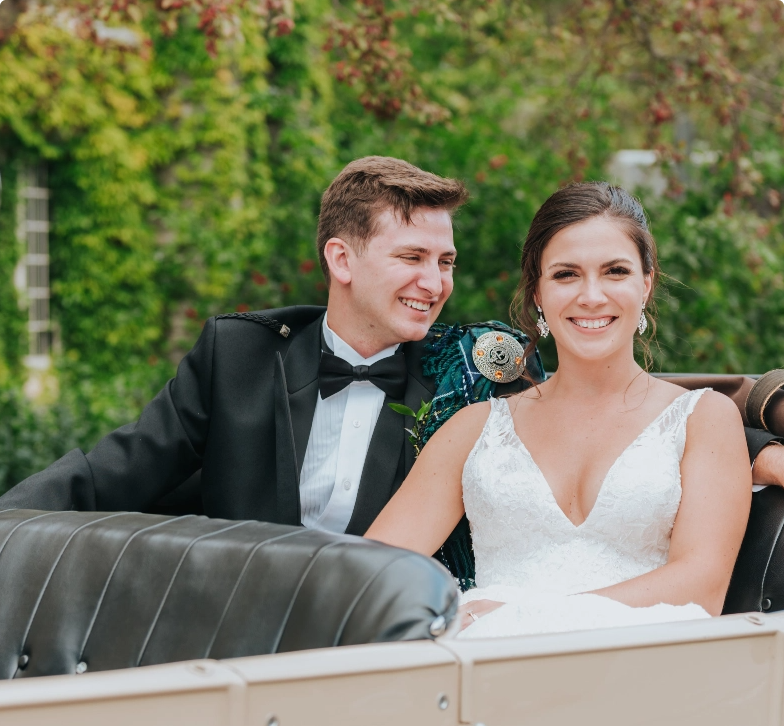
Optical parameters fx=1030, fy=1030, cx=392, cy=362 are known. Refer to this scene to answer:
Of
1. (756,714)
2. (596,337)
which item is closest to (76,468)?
(596,337)

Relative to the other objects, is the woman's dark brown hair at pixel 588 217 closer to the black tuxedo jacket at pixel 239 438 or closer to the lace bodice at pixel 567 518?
the lace bodice at pixel 567 518

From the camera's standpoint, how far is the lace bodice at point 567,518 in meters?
2.31

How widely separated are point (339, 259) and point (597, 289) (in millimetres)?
817

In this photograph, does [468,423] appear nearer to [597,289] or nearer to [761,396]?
[597,289]

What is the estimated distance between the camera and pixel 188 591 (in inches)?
66.9

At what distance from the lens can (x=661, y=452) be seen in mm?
2340

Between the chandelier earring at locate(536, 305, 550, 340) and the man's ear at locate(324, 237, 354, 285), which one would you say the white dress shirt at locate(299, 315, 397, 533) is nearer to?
the man's ear at locate(324, 237, 354, 285)

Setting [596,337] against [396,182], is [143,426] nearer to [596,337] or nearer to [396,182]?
[396,182]

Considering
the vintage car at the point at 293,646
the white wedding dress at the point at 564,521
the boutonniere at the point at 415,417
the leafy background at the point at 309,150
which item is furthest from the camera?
the leafy background at the point at 309,150

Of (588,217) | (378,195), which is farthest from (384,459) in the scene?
(588,217)

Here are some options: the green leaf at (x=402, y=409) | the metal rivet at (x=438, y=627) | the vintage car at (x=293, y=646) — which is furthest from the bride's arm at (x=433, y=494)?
the metal rivet at (x=438, y=627)

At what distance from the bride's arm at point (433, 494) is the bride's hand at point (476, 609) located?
9.3 inches

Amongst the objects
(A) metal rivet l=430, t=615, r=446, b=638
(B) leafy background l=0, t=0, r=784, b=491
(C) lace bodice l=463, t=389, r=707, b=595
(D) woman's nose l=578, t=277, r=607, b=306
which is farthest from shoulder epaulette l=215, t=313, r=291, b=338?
(A) metal rivet l=430, t=615, r=446, b=638

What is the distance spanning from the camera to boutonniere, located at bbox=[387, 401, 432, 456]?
2707 mm
